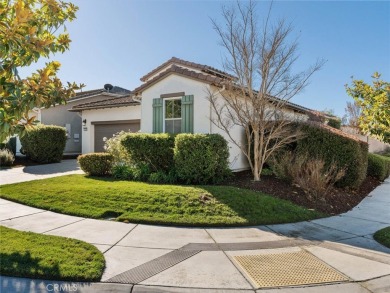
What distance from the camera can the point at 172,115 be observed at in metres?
11.2

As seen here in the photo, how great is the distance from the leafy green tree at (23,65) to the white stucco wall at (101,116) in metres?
10.9

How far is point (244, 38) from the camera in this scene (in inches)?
364

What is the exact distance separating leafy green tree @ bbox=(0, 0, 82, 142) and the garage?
10941 millimetres

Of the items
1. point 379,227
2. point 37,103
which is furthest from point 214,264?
point 379,227

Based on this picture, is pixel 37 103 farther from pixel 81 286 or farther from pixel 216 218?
pixel 216 218

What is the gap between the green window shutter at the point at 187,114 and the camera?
415 inches

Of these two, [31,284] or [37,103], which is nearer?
[31,284]

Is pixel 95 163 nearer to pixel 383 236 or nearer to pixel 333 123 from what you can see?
pixel 383 236

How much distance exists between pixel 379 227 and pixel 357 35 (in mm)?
7439

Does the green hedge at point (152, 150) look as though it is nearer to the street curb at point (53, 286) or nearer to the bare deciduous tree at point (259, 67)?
the bare deciduous tree at point (259, 67)

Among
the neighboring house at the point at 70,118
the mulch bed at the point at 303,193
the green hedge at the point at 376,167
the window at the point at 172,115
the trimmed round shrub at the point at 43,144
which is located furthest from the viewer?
the neighboring house at the point at 70,118

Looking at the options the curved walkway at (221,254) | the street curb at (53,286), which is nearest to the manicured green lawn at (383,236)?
the curved walkway at (221,254)

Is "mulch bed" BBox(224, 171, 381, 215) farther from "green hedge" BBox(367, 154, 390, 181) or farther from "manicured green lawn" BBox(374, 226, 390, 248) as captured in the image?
"green hedge" BBox(367, 154, 390, 181)

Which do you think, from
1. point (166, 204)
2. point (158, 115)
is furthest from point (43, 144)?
point (166, 204)
